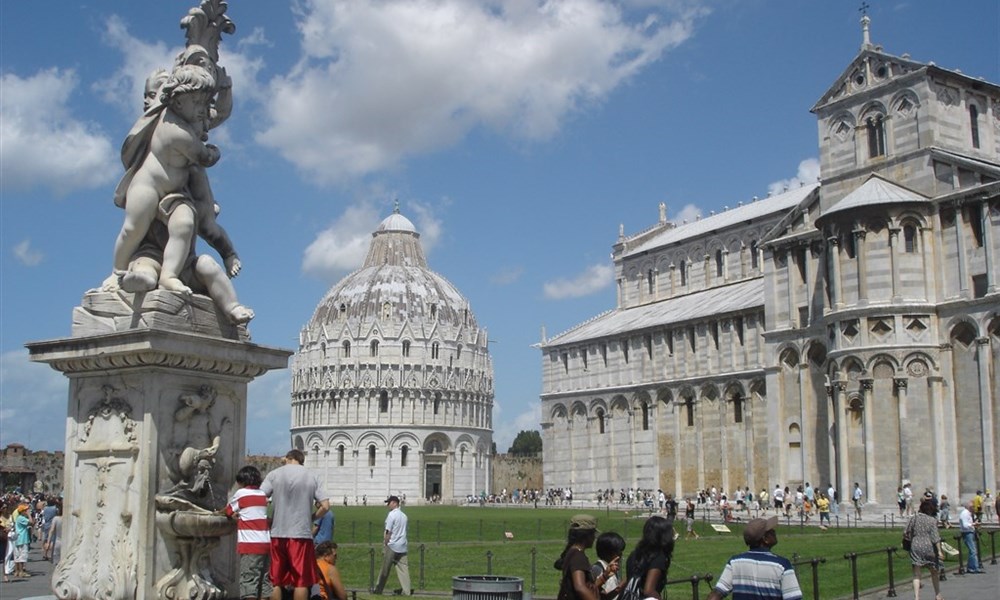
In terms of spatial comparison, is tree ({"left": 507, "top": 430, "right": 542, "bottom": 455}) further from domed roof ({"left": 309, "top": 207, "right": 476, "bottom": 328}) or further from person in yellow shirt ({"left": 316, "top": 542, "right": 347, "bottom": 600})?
person in yellow shirt ({"left": 316, "top": 542, "right": 347, "bottom": 600})

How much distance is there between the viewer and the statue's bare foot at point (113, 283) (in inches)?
298

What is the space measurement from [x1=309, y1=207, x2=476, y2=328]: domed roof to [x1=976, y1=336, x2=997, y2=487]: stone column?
3186 inches

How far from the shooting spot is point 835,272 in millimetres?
42562

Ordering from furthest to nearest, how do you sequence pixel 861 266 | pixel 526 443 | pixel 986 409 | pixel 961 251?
pixel 526 443, pixel 861 266, pixel 961 251, pixel 986 409

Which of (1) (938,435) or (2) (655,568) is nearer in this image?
(2) (655,568)

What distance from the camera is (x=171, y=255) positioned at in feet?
24.9

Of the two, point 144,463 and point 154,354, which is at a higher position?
point 154,354

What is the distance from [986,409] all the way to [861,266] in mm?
6882

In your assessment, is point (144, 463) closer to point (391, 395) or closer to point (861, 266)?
point (861, 266)

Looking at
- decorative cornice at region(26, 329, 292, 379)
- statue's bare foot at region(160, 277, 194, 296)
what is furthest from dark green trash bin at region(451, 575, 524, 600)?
statue's bare foot at region(160, 277, 194, 296)

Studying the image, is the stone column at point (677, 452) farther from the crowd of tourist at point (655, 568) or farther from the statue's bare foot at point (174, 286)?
the statue's bare foot at point (174, 286)

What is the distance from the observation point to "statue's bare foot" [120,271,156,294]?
723cm

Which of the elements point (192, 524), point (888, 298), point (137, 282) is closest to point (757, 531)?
point (192, 524)

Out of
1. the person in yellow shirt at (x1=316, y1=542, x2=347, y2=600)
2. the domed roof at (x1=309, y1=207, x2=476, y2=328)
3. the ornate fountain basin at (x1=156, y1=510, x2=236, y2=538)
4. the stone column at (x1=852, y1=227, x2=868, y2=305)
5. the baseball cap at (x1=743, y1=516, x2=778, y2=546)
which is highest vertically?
the domed roof at (x1=309, y1=207, x2=476, y2=328)
